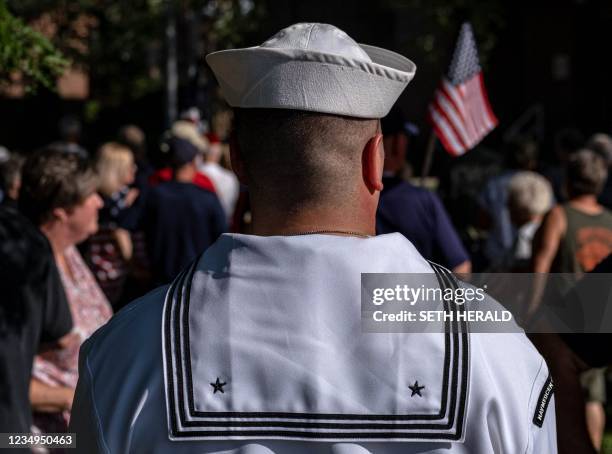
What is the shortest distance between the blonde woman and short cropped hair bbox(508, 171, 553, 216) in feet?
8.84

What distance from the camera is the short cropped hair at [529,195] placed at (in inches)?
281

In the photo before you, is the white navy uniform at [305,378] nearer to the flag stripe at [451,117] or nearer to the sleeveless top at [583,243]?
the sleeveless top at [583,243]

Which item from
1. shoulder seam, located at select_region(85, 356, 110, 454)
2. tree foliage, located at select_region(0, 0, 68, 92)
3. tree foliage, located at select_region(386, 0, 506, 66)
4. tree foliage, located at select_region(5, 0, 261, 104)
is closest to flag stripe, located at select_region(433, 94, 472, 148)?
tree foliage, located at select_region(0, 0, 68, 92)

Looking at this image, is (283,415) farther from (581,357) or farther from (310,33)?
(581,357)

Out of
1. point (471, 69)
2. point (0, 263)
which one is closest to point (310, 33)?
point (0, 263)

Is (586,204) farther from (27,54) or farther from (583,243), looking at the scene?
(27,54)

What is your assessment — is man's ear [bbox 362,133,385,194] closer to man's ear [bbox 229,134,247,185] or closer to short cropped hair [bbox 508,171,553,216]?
man's ear [bbox 229,134,247,185]

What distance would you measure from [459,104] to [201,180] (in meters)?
2.02

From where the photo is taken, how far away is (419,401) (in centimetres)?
178

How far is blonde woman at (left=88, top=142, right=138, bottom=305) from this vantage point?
22.9ft

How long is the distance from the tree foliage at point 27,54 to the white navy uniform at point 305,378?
63.0 inches

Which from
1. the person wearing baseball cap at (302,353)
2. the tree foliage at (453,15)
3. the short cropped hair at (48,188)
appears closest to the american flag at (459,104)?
the short cropped hair at (48,188)

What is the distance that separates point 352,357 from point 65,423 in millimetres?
2279

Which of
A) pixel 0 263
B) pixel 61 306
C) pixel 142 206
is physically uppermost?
pixel 0 263
